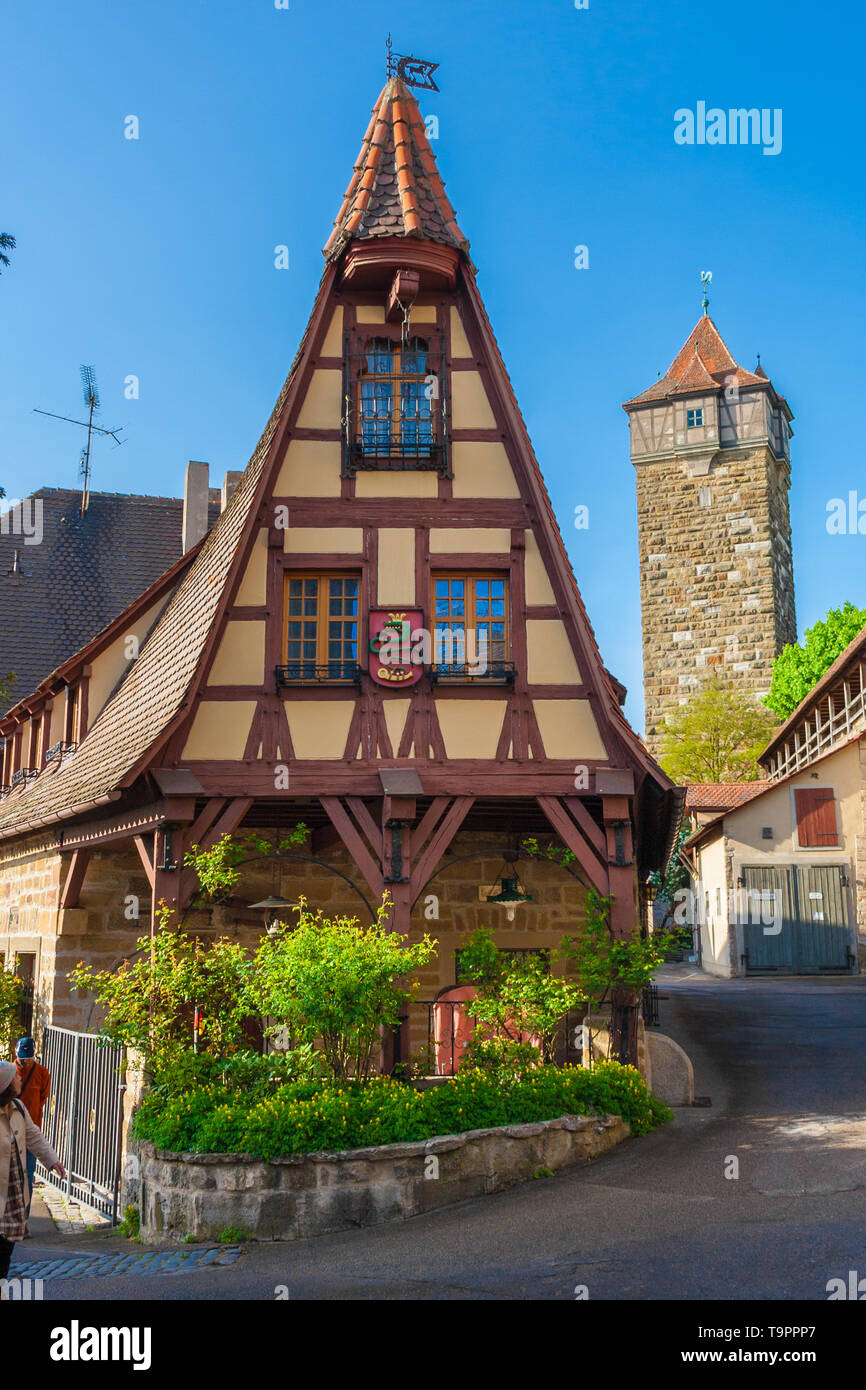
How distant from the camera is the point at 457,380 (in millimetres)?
12898

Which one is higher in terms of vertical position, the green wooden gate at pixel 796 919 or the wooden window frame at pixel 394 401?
the wooden window frame at pixel 394 401

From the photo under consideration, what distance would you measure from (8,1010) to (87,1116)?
4.16 metres

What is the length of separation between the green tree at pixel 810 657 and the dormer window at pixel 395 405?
1258 inches

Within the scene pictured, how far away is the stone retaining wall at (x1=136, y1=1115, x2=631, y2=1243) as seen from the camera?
321 inches

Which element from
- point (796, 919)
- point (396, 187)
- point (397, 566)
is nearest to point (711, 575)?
point (796, 919)

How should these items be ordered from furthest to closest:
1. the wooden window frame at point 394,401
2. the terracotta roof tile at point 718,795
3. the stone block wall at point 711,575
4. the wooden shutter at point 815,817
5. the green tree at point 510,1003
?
the stone block wall at point 711,575 → the terracotta roof tile at point 718,795 → the wooden shutter at point 815,817 → the wooden window frame at point 394,401 → the green tree at point 510,1003

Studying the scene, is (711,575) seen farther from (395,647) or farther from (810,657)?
(395,647)

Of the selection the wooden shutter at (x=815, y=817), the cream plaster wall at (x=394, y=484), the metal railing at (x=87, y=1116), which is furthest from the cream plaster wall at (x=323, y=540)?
the wooden shutter at (x=815, y=817)

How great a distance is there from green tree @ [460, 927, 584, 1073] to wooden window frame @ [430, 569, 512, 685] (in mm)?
2514

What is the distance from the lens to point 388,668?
472 inches

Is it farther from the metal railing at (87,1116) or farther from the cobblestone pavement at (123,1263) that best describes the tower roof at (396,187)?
the cobblestone pavement at (123,1263)

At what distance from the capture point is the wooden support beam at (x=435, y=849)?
1141 cm

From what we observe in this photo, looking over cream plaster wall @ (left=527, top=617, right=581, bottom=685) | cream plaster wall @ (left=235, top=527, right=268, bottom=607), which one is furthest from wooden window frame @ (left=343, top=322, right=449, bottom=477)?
cream plaster wall @ (left=527, top=617, right=581, bottom=685)

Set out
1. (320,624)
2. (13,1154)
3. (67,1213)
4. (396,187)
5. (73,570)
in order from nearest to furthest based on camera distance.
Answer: (13,1154) → (67,1213) → (320,624) → (396,187) → (73,570)
